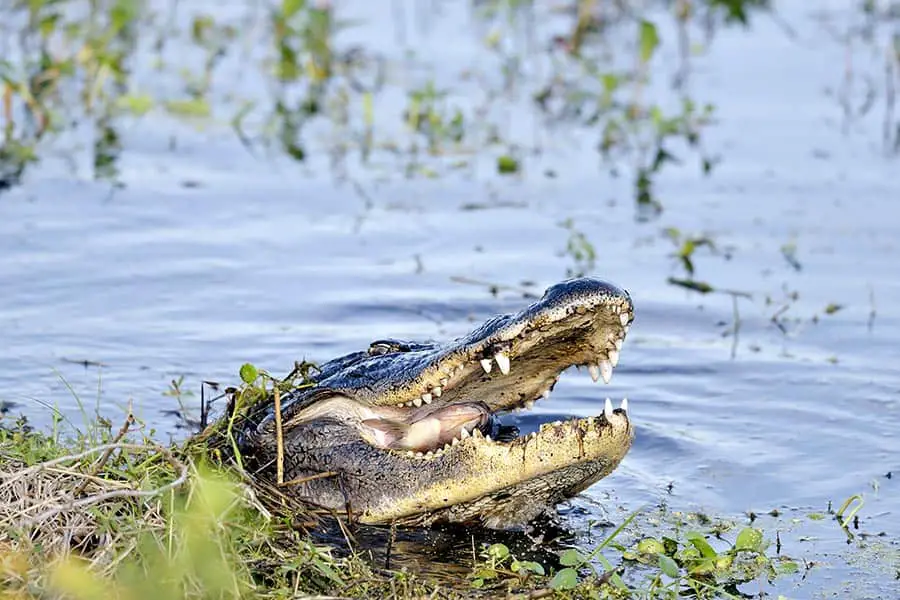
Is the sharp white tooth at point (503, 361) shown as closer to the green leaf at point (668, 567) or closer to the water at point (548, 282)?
the green leaf at point (668, 567)

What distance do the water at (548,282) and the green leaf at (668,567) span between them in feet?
1.81

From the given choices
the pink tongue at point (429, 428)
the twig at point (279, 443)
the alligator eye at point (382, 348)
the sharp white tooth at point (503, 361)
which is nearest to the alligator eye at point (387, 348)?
the alligator eye at point (382, 348)

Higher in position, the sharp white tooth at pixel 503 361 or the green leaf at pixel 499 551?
the sharp white tooth at pixel 503 361

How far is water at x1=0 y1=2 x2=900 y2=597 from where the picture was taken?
6176 millimetres

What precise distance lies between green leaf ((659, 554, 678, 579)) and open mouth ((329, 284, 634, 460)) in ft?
1.43

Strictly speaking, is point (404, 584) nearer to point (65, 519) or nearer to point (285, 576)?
point (285, 576)

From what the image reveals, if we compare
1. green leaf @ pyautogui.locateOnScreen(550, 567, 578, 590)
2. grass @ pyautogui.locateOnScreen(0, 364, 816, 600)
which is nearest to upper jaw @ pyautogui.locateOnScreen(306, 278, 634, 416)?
grass @ pyautogui.locateOnScreen(0, 364, 816, 600)

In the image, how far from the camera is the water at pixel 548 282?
6.18 meters

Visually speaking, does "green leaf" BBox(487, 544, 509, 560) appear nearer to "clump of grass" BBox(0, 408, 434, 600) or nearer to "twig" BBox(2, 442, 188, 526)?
"clump of grass" BBox(0, 408, 434, 600)

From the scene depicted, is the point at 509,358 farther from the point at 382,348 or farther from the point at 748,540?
the point at 748,540

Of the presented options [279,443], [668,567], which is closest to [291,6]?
[279,443]

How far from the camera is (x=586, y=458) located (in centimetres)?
459

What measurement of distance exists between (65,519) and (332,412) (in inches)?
38.9

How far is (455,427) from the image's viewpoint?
16.3 feet
